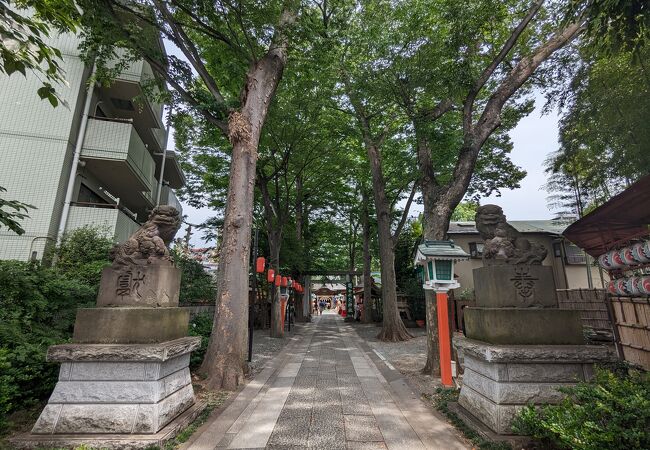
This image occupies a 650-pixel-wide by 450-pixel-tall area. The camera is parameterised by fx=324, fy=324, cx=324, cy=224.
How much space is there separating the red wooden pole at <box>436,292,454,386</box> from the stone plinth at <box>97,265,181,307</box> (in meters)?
4.91

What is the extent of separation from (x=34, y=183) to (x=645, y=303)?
15640mm

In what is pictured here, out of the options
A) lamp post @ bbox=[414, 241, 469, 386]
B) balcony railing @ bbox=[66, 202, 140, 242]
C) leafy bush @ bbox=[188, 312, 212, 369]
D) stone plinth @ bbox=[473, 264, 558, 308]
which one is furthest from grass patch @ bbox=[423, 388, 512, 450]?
balcony railing @ bbox=[66, 202, 140, 242]

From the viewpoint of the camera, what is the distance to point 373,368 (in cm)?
828

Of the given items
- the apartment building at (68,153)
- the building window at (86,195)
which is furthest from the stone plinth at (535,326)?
the building window at (86,195)

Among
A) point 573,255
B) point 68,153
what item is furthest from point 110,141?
point 573,255

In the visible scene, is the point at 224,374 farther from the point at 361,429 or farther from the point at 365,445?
the point at 365,445

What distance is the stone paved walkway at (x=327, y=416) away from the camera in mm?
3781

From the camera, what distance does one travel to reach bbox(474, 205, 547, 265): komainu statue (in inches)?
164

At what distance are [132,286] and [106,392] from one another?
120 cm

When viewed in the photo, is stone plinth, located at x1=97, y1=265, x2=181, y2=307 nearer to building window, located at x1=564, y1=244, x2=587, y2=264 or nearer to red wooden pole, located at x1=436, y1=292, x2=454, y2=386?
red wooden pole, located at x1=436, y1=292, x2=454, y2=386

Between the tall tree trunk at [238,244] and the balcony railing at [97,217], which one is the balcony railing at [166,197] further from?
the tall tree trunk at [238,244]

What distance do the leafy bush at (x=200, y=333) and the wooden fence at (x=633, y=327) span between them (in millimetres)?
9103

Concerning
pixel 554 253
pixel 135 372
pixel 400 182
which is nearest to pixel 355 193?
pixel 400 182

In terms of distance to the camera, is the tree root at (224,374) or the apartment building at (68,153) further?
the apartment building at (68,153)
